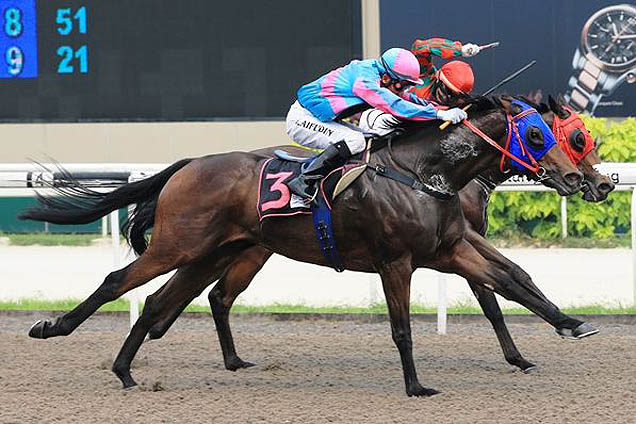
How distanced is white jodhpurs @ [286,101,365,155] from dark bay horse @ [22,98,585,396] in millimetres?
116

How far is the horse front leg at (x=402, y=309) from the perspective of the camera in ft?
18.3

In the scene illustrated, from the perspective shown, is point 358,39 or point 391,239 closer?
point 391,239

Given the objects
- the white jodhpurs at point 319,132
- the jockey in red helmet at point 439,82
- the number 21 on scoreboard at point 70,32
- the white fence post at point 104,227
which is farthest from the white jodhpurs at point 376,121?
the white fence post at point 104,227

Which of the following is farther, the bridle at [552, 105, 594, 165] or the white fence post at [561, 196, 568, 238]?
the white fence post at [561, 196, 568, 238]

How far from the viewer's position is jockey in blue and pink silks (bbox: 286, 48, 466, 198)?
5.56m

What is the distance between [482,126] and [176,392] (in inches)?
63.5

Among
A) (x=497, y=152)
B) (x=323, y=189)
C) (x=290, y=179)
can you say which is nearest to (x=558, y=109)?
(x=497, y=152)

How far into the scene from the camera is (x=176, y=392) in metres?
5.71

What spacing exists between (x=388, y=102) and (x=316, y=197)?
1.60 feet

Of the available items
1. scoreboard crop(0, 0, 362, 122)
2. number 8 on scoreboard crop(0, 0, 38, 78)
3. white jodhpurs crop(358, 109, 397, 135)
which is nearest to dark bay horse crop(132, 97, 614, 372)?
white jodhpurs crop(358, 109, 397, 135)

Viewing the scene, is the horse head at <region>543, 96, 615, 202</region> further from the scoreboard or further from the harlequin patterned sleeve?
the scoreboard

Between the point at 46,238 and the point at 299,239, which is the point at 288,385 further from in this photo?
the point at 46,238

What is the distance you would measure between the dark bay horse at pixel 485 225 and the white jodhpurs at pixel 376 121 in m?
0.33

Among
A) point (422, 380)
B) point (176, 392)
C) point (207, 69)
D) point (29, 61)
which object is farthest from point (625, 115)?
point (176, 392)
